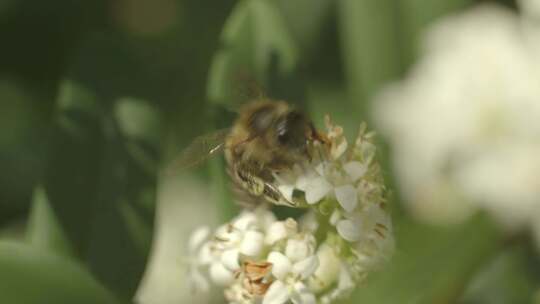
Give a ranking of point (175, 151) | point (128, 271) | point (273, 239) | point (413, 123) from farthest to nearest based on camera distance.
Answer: point (175, 151)
point (413, 123)
point (128, 271)
point (273, 239)

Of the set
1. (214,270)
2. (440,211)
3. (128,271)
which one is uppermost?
(128,271)

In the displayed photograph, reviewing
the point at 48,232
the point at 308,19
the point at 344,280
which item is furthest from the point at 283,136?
the point at 308,19

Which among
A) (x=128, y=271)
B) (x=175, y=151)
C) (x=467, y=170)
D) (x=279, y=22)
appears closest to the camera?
(x=128, y=271)

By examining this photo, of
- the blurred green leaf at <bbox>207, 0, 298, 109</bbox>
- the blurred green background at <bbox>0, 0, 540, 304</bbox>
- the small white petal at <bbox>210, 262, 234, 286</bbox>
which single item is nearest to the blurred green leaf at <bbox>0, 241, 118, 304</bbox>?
the blurred green background at <bbox>0, 0, 540, 304</bbox>

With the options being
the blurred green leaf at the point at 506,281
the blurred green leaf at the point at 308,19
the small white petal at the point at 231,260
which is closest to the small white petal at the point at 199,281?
the small white petal at the point at 231,260


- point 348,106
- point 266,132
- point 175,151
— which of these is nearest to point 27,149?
point 175,151

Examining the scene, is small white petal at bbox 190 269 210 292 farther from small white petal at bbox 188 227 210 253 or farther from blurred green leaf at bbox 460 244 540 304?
blurred green leaf at bbox 460 244 540 304

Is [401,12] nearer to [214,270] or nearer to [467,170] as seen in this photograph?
[467,170]
